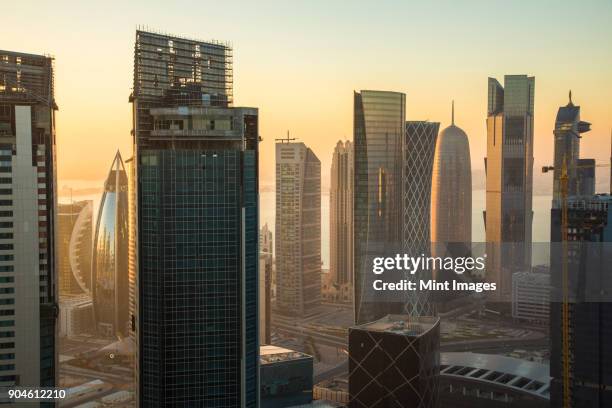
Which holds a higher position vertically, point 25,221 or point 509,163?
point 509,163

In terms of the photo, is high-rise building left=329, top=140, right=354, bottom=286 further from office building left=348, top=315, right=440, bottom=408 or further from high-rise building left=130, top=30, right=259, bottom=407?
high-rise building left=130, top=30, right=259, bottom=407

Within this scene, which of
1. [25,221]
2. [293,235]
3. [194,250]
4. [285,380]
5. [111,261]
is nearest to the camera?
[25,221]

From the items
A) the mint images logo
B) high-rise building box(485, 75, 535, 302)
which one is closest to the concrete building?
the mint images logo

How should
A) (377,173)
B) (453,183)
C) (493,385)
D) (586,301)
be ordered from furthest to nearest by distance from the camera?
(453,183)
(377,173)
(493,385)
(586,301)

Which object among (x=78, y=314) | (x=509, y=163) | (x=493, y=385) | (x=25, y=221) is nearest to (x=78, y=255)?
(x=78, y=314)

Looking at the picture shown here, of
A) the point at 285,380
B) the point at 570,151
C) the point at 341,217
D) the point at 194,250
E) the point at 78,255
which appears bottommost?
the point at 285,380

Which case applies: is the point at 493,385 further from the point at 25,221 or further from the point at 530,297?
the point at 25,221
